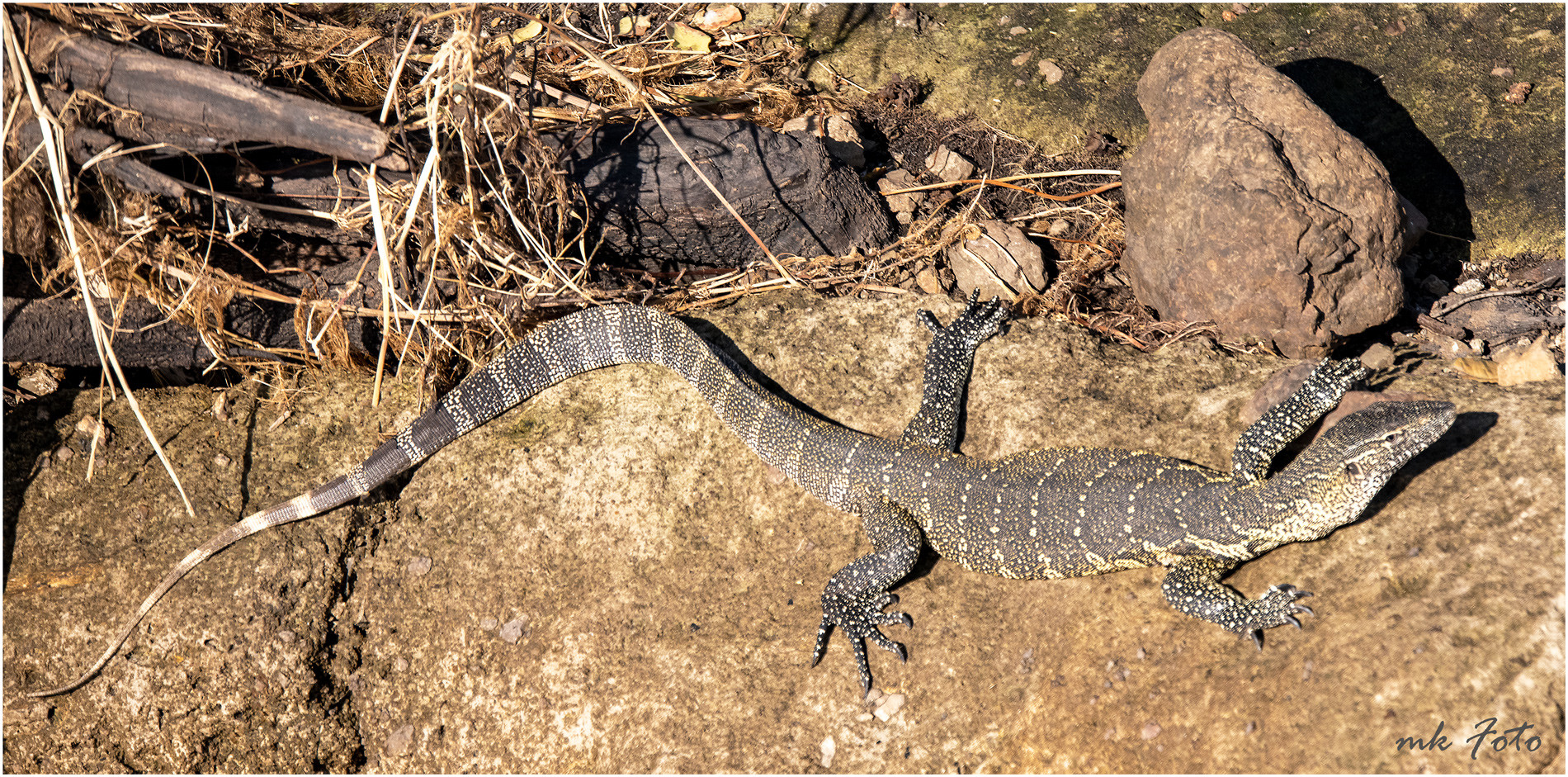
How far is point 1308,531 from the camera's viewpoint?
4371 mm

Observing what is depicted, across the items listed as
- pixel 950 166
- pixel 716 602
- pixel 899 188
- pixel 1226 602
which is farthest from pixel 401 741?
pixel 950 166

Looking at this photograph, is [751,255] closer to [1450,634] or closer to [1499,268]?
[1450,634]

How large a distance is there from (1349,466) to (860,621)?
2.62 meters

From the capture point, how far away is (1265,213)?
16.1ft

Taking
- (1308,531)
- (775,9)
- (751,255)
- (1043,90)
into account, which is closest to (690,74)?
(775,9)

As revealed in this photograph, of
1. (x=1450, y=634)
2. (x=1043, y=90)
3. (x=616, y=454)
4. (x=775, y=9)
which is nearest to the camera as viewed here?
(x=1450, y=634)

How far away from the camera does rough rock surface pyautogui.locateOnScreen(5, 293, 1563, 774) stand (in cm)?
392

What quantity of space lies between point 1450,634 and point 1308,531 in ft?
2.48

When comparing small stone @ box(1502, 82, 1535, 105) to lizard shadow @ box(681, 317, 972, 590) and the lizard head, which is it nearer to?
the lizard head

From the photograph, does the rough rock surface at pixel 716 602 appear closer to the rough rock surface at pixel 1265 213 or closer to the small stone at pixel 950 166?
the rough rock surface at pixel 1265 213

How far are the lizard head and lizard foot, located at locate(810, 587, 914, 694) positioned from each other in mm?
2077

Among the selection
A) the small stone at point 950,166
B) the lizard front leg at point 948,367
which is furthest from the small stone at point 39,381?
the small stone at point 950,166

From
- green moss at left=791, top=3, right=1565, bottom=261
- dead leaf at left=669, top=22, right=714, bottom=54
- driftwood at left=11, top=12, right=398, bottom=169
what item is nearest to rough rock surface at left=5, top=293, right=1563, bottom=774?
driftwood at left=11, top=12, right=398, bottom=169

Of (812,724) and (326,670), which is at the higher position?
(812,724)
